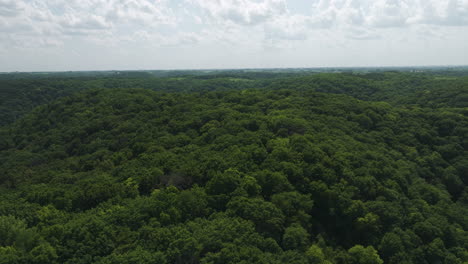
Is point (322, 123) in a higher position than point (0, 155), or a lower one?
higher

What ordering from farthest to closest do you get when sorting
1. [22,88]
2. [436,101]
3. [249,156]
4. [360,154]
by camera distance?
[22,88]
[436,101]
[360,154]
[249,156]

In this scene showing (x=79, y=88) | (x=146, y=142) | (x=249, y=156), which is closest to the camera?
(x=249, y=156)

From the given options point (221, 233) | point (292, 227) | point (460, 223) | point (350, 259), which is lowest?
point (460, 223)

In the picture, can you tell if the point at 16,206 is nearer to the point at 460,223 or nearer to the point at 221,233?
the point at 221,233

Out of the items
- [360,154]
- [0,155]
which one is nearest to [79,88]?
[0,155]

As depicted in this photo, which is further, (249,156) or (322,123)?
(322,123)

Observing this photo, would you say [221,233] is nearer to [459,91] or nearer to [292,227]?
[292,227]
